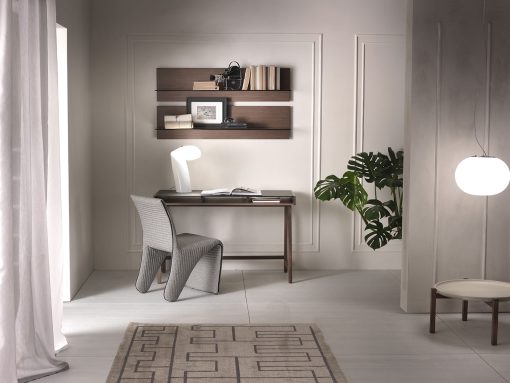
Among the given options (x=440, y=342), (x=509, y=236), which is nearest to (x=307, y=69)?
(x=509, y=236)

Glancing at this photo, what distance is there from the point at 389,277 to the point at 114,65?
113 inches

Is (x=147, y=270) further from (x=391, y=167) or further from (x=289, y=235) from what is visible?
(x=391, y=167)

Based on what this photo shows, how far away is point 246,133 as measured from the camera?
6.92 m

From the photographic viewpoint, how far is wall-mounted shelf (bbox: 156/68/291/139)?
688 cm

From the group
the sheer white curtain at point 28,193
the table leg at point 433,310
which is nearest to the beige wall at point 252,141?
the table leg at point 433,310

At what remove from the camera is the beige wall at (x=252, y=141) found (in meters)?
6.86

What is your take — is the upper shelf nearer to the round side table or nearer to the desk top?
the desk top

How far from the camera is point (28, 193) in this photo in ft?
13.5

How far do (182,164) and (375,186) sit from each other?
61.5 inches

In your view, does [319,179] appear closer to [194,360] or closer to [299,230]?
[299,230]

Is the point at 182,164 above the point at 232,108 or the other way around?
the other way around

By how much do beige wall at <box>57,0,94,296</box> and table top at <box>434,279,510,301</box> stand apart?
264 cm

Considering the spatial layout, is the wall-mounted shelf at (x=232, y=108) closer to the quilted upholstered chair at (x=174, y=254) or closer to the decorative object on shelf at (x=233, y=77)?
the decorative object on shelf at (x=233, y=77)

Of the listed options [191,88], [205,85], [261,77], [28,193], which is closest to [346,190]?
[261,77]
